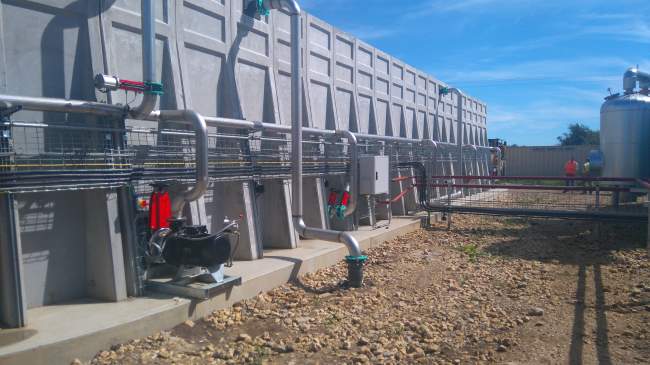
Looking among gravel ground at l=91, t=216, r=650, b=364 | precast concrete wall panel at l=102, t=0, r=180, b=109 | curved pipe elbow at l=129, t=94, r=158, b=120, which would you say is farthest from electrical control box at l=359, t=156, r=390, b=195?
curved pipe elbow at l=129, t=94, r=158, b=120

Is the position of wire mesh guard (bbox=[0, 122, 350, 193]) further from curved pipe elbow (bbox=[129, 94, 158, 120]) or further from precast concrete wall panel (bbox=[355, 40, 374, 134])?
precast concrete wall panel (bbox=[355, 40, 374, 134])

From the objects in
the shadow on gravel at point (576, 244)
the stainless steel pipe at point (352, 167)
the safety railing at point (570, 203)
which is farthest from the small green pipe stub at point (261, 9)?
the shadow on gravel at point (576, 244)

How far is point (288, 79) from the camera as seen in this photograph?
962 centimetres

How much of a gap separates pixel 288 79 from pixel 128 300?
5.42 meters

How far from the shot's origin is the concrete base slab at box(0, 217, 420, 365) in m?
4.18

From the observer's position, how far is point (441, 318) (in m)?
5.71

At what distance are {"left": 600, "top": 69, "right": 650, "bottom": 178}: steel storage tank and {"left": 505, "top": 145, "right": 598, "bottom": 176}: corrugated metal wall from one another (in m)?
17.6

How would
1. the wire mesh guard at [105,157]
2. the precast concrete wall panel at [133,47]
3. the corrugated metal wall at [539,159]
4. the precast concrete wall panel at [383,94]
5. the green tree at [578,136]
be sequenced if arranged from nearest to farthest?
the wire mesh guard at [105,157] → the precast concrete wall panel at [133,47] → the precast concrete wall panel at [383,94] → the corrugated metal wall at [539,159] → the green tree at [578,136]

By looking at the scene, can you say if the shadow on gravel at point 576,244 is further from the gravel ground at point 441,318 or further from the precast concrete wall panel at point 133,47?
the precast concrete wall panel at point 133,47

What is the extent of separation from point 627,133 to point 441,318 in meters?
7.76

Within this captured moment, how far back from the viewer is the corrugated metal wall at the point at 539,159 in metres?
28.2

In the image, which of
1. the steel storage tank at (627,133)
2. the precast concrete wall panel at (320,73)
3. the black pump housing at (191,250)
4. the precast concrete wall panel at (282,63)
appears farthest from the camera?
the steel storage tank at (627,133)

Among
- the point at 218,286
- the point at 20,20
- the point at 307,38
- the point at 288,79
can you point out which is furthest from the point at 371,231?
the point at 20,20

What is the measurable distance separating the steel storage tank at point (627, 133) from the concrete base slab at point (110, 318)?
25.9ft
